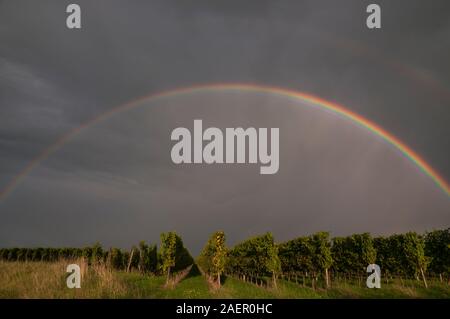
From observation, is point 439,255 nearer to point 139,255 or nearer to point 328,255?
point 328,255

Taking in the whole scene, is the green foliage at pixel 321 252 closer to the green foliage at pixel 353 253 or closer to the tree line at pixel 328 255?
the tree line at pixel 328 255

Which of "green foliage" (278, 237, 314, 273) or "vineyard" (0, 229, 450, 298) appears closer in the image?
"vineyard" (0, 229, 450, 298)

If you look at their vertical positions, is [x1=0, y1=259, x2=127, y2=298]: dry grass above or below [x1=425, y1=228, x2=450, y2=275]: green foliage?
above

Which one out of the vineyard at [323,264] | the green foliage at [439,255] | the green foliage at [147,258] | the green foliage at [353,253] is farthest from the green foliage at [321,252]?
the green foliage at [147,258]

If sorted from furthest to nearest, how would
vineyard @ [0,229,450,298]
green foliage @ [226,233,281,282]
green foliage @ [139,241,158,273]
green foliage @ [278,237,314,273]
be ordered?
green foliage @ [139,241,158,273] < green foliage @ [278,237,314,273] < green foliage @ [226,233,281,282] < vineyard @ [0,229,450,298]

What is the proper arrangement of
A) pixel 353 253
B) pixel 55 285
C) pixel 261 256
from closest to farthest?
pixel 55 285, pixel 353 253, pixel 261 256

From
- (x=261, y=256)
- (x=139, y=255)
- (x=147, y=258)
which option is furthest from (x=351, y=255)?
(x=139, y=255)

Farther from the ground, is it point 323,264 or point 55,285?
point 55,285

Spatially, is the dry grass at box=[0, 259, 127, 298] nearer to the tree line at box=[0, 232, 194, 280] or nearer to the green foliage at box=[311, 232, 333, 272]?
the tree line at box=[0, 232, 194, 280]

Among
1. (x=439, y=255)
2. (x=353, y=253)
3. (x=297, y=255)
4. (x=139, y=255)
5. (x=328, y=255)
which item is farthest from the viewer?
(x=139, y=255)

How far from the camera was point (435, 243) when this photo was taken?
125ft

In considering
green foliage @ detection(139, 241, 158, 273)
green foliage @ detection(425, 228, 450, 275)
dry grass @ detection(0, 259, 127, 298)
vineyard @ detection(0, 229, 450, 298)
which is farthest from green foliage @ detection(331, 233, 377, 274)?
dry grass @ detection(0, 259, 127, 298)
